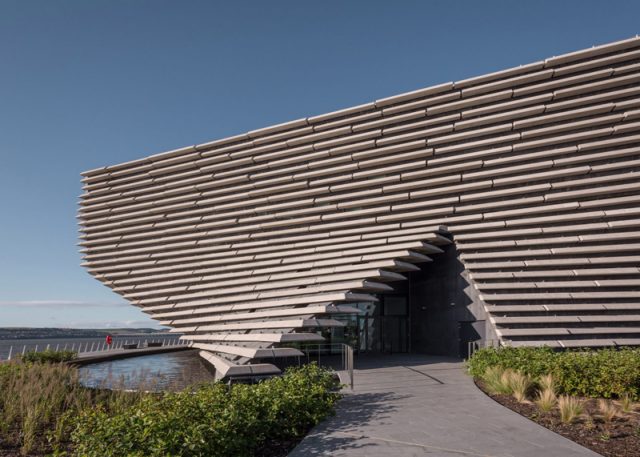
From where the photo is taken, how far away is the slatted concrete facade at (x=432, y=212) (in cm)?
1936

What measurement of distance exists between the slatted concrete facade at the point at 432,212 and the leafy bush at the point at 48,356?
6009 mm

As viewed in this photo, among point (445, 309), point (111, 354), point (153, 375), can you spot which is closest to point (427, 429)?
point (153, 375)

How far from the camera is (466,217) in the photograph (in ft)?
71.1

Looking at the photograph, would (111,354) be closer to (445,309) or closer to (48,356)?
(48,356)

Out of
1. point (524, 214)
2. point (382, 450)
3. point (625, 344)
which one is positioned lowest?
point (382, 450)

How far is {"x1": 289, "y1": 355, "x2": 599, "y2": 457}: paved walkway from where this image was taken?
7121mm

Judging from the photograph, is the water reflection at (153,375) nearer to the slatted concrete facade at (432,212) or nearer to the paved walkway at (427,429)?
the slatted concrete facade at (432,212)

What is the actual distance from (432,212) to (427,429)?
14972 millimetres

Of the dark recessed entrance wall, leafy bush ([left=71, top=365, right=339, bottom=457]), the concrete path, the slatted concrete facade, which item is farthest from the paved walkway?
the concrete path

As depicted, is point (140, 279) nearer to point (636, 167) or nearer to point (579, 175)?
point (579, 175)

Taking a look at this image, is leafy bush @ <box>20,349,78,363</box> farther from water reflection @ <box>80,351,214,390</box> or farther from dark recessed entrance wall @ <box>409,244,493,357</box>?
dark recessed entrance wall @ <box>409,244,493,357</box>

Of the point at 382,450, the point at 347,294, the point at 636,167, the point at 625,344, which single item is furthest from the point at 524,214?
the point at 382,450

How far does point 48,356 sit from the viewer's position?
789 inches

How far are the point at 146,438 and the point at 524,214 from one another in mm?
18793
